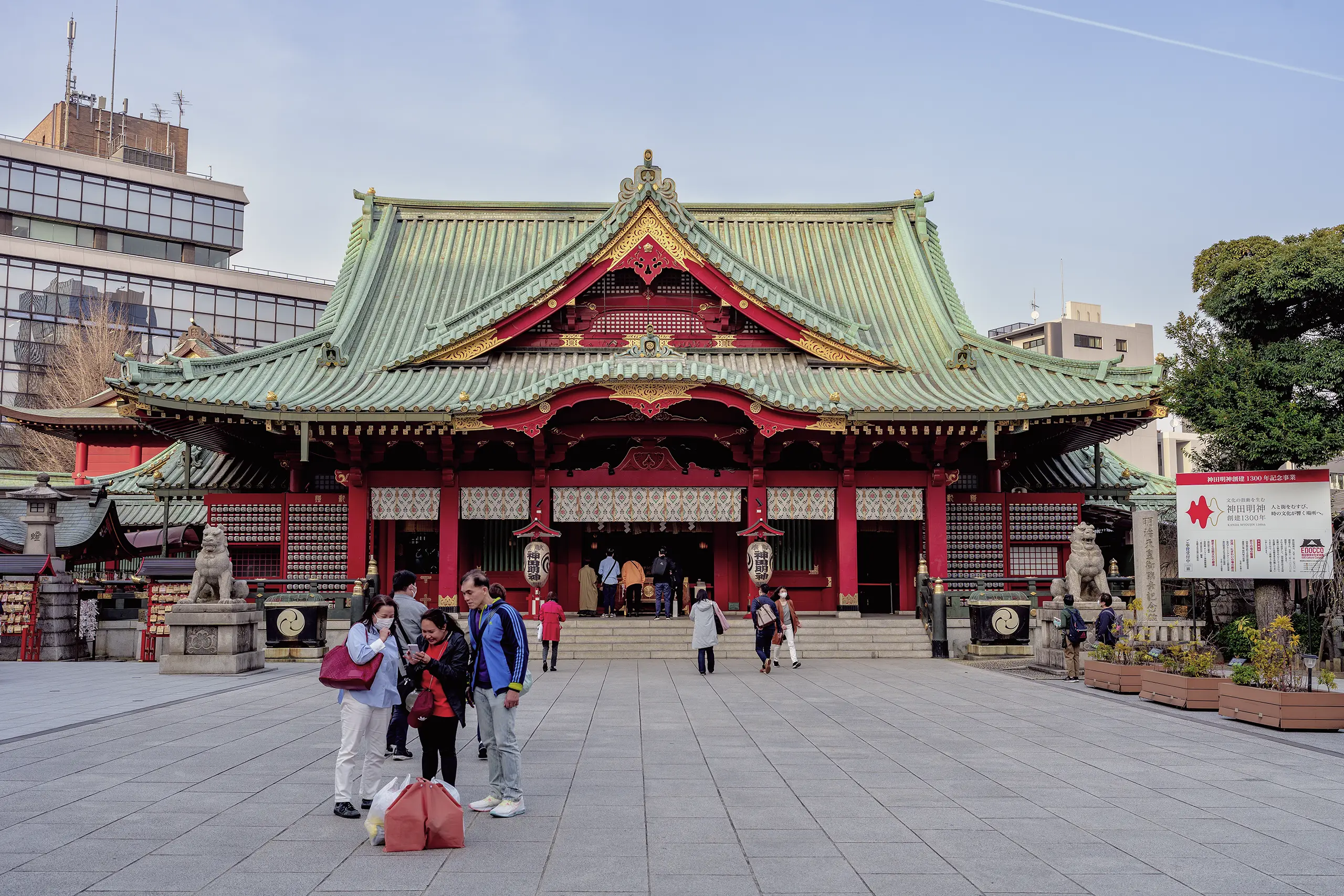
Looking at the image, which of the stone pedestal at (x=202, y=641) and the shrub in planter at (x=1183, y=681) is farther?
the stone pedestal at (x=202, y=641)

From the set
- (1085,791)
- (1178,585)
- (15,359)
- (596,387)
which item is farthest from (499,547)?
(15,359)

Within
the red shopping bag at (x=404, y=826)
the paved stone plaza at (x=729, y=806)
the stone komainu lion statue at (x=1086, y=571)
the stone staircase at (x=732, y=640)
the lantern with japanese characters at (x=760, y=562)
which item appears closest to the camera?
the paved stone plaza at (x=729, y=806)

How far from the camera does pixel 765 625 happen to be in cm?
1945

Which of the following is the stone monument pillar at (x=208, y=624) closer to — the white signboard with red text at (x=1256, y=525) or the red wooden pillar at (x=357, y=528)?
the red wooden pillar at (x=357, y=528)

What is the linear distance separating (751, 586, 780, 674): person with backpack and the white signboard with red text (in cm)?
774

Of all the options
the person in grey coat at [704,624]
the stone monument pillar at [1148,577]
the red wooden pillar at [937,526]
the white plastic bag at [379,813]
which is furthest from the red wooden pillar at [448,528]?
the white plastic bag at [379,813]

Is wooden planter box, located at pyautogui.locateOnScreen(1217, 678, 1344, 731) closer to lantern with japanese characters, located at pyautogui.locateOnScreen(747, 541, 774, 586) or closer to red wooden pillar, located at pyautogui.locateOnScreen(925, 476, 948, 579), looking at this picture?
lantern with japanese characters, located at pyautogui.locateOnScreen(747, 541, 774, 586)

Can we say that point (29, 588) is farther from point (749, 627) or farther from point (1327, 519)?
point (1327, 519)

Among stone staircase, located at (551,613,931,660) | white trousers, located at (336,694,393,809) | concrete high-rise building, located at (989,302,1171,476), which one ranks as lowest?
stone staircase, located at (551,613,931,660)

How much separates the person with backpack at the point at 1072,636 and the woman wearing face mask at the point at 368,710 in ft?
44.0

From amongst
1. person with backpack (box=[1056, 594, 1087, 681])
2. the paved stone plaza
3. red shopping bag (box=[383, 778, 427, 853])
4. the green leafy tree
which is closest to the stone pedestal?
the paved stone plaza

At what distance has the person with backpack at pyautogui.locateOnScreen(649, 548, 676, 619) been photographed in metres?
24.3

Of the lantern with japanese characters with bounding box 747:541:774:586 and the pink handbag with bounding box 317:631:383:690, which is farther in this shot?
the lantern with japanese characters with bounding box 747:541:774:586

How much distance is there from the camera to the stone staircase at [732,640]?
22.9 m
